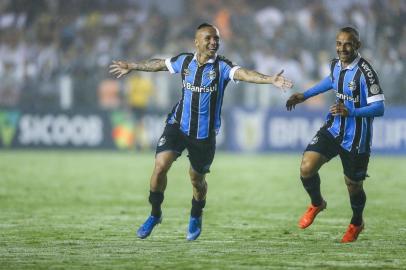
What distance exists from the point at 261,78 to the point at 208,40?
684 millimetres

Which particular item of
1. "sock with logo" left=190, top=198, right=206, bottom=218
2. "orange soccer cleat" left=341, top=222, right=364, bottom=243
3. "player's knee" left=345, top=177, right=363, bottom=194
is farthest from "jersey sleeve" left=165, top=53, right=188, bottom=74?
"orange soccer cleat" left=341, top=222, right=364, bottom=243

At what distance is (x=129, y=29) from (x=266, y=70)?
3.99 m

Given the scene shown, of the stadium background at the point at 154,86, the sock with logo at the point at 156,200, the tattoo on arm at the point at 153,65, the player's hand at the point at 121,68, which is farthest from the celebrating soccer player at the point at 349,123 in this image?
the stadium background at the point at 154,86

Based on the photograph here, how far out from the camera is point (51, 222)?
11438 mm

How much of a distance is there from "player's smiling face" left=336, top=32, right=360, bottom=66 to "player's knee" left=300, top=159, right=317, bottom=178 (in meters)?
1.09

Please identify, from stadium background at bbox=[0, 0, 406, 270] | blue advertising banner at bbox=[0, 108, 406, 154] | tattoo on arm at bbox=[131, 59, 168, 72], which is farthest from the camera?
blue advertising banner at bbox=[0, 108, 406, 154]

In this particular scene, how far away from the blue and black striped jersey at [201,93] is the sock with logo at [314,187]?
42.6 inches

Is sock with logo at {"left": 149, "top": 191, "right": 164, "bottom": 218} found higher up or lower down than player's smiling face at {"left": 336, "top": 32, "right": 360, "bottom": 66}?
lower down

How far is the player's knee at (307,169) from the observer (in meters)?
9.84

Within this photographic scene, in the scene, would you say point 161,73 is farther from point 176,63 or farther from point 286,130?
point 176,63

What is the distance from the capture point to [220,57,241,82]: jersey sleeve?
9492 mm

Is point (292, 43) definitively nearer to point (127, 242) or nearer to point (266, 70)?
point (266, 70)

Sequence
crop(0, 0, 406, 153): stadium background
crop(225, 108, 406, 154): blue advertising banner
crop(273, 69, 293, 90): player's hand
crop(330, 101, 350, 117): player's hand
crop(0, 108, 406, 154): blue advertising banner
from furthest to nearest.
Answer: crop(0, 108, 406, 154): blue advertising banner, crop(0, 0, 406, 153): stadium background, crop(225, 108, 406, 154): blue advertising banner, crop(330, 101, 350, 117): player's hand, crop(273, 69, 293, 90): player's hand

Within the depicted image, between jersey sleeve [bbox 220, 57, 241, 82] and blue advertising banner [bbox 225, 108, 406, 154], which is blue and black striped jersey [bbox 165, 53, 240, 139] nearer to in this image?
jersey sleeve [bbox 220, 57, 241, 82]
